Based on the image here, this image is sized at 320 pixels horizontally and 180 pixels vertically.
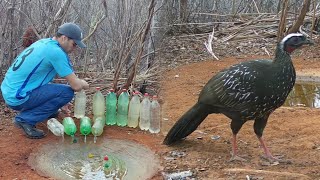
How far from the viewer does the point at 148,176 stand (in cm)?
507

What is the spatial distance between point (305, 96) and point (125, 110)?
12.7 ft

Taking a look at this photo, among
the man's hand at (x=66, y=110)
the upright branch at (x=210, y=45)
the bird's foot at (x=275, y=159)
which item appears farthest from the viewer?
the upright branch at (x=210, y=45)

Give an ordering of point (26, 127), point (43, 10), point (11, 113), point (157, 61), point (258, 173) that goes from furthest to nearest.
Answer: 1. point (157, 61)
2. point (43, 10)
3. point (11, 113)
4. point (26, 127)
5. point (258, 173)

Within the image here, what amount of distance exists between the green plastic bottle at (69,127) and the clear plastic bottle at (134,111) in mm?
844

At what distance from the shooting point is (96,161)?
5.40 m

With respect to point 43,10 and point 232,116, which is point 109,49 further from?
point 232,116

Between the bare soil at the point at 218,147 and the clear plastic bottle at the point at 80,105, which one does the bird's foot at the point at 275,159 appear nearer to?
the bare soil at the point at 218,147

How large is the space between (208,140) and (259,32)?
832 centimetres

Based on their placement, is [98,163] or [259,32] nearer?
[98,163]

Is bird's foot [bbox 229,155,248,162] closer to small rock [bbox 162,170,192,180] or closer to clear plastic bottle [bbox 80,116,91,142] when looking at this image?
small rock [bbox 162,170,192,180]

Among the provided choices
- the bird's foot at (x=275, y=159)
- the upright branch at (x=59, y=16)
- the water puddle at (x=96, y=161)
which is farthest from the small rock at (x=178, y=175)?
the upright branch at (x=59, y=16)

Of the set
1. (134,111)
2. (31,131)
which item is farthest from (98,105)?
(31,131)

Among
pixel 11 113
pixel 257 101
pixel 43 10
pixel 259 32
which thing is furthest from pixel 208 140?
pixel 259 32

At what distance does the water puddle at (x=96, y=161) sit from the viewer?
16.7 ft
